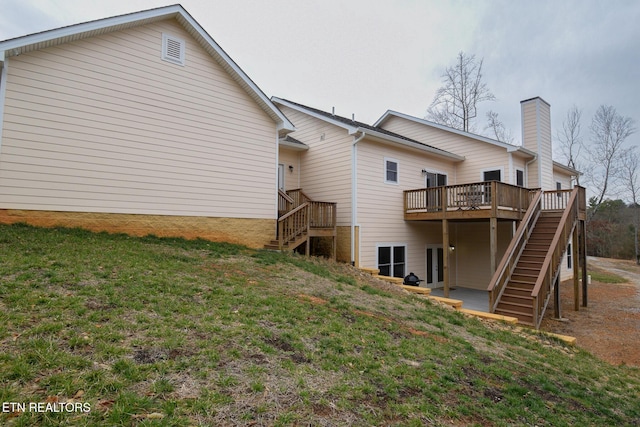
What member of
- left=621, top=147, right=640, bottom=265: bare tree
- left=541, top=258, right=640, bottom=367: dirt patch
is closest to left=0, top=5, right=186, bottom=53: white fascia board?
left=541, top=258, right=640, bottom=367: dirt patch

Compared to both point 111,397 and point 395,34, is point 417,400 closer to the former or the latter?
point 111,397

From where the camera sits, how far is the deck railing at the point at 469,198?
38.6ft

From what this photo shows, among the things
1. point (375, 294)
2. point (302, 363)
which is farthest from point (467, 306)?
point (302, 363)

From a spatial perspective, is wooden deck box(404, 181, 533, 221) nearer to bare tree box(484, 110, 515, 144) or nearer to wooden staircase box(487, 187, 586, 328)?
wooden staircase box(487, 187, 586, 328)

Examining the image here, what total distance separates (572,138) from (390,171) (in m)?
25.8

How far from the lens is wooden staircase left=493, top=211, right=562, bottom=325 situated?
9445 millimetres

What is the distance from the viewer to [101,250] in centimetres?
711

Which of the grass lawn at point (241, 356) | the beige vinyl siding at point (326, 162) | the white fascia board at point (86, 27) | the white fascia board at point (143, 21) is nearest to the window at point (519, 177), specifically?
the beige vinyl siding at point (326, 162)

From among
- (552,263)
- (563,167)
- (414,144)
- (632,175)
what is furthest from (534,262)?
(632,175)

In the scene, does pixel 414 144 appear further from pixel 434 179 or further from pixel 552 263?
pixel 552 263

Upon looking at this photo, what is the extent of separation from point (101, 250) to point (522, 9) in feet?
65.3

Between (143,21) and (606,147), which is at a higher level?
(606,147)

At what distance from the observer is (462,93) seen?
28109mm

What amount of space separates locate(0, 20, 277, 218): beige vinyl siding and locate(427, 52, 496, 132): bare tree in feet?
70.5
